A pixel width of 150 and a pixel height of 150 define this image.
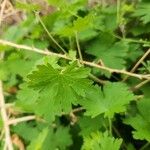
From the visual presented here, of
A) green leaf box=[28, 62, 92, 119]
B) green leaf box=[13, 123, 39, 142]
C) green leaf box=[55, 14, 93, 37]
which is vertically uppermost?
green leaf box=[55, 14, 93, 37]

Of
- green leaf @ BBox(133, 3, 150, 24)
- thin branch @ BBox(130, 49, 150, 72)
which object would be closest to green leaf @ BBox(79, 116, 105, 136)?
thin branch @ BBox(130, 49, 150, 72)

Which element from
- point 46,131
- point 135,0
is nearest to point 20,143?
point 46,131

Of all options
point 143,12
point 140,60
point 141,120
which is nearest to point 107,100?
point 141,120

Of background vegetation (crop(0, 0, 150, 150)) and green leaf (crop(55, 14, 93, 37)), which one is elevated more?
green leaf (crop(55, 14, 93, 37))

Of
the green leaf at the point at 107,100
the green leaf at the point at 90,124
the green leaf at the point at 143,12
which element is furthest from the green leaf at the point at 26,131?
the green leaf at the point at 143,12

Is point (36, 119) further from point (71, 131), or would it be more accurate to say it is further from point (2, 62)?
point (2, 62)

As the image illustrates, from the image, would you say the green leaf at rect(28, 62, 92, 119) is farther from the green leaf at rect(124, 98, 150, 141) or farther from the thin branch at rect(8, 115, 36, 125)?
the thin branch at rect(8, 115, 36, 125)

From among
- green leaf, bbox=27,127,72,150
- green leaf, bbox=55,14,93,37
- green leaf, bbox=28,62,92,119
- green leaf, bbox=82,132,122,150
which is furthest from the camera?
green leaf, bbox=27,127,72,150

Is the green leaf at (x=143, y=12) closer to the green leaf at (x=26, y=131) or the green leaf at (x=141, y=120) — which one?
the green leaf at (x=141, y=120)
